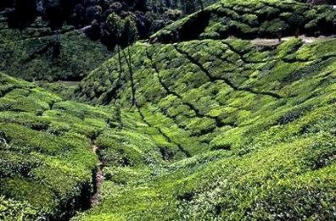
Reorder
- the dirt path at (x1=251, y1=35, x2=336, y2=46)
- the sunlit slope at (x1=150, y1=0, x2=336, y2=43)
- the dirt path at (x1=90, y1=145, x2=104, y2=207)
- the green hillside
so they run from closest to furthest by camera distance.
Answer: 1. the green hillside
2. the dirt path at (x1=90, y1=145, x2=104, y2=207)
3. the dirt path at (x1=251, y1=35, x2=336, y2=46)
4. the sunlit slope at (x1=150, y1=0, x2=336, y2=43)

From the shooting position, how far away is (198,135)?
264ft

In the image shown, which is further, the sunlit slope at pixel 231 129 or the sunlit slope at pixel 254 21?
the sunlit slope at pixel 254 21

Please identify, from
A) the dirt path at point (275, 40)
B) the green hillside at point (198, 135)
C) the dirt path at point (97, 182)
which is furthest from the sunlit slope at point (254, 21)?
the dirt path at point (97, 182)

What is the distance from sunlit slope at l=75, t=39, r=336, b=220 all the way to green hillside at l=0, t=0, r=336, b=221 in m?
0.18

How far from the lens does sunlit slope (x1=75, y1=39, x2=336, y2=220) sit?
1191 inches

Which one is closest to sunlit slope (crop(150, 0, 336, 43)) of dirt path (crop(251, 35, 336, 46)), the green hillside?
the green hillside

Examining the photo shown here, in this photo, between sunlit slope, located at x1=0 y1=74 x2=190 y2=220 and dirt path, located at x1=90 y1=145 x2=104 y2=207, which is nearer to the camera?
sunlit slope, located at x1=0 y1=74 x2=190 y2=220

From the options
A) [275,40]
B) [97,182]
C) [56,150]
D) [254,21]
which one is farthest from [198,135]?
[254,21]

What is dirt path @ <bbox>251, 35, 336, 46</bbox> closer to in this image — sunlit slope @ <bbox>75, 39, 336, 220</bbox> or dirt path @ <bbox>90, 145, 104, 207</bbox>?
sunlit slope @ <bbox>75, 39, 336, 220</bbox>

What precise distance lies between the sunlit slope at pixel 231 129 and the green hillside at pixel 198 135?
7.0 inches

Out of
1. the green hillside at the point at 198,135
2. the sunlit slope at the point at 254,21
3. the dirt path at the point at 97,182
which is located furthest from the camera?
the sunlit slope at the point at 254,21

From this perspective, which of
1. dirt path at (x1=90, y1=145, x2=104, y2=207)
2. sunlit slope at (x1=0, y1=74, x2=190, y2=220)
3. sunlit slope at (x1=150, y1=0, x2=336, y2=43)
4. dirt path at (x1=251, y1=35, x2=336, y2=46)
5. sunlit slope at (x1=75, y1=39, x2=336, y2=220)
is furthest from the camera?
sunlit slope at (x1=150, y1=0, x2=336, y2=43)

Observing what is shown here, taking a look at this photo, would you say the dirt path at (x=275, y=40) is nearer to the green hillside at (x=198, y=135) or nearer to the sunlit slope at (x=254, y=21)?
the green hillside at (x=198, y=135)

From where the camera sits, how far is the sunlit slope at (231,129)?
3025 centimetres
